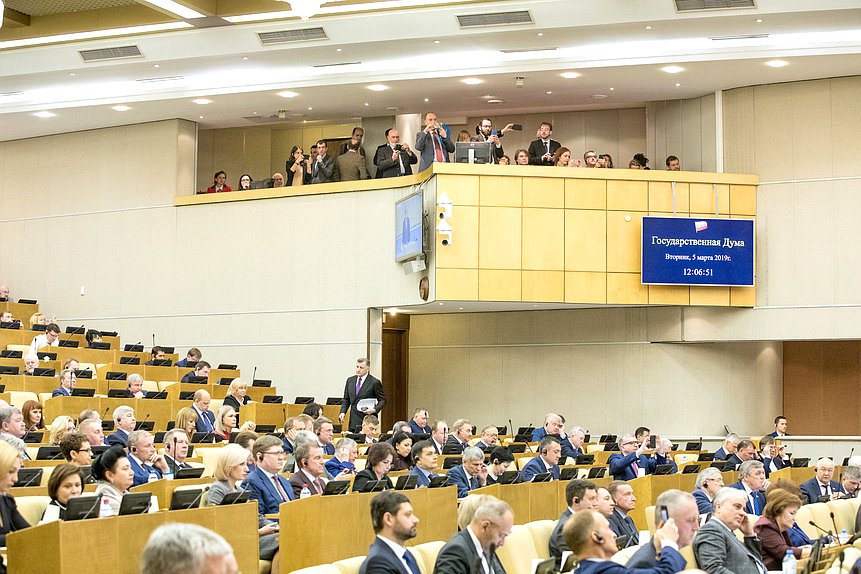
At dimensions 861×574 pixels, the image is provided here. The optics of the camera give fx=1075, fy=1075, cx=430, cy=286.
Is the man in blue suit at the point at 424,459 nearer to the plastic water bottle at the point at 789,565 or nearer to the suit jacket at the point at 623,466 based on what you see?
the suit jacket at the point at 623,466

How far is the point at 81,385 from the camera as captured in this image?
1265 centimetres

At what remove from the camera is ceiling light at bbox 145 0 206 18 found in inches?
535

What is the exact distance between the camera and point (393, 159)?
16266mm

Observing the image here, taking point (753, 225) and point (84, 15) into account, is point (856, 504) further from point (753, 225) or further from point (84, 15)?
point (84, 15)

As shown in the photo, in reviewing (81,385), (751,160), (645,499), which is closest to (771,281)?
(751,160)

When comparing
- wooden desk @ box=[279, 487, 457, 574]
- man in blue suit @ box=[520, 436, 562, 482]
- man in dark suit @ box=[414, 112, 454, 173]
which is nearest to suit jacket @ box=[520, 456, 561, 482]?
man in blue suit @ box=[520, 436, 562, 482]

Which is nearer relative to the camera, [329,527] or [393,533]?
[393,533]

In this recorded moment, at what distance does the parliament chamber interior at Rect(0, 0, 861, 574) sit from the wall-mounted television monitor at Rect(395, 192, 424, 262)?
71 millimetres

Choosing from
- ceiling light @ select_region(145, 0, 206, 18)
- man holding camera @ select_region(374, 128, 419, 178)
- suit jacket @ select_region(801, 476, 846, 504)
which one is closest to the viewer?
suit jacket @ select_region(801, 476, 846, 504)

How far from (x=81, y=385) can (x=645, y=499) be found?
22.7 ft

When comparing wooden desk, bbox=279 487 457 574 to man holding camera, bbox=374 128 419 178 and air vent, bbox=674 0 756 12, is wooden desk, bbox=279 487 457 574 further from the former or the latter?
man holding camera, bbox=374 128 419 178

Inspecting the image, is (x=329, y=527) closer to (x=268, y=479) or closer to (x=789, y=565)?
(x=268, y=479)

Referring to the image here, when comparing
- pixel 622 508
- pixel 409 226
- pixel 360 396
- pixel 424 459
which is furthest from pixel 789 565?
pixel 409 226

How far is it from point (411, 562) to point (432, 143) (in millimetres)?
10998
